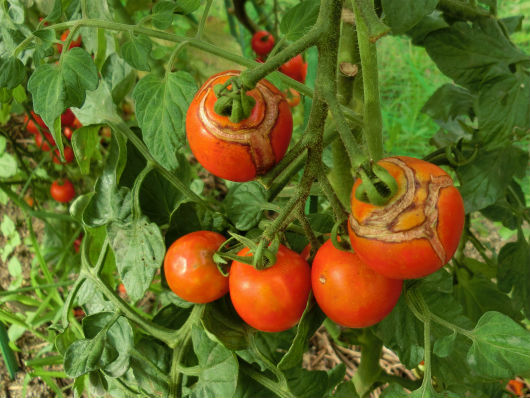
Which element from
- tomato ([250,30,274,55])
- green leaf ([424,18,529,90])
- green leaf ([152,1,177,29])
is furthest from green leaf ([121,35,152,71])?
tomato ([250,30,274,55])

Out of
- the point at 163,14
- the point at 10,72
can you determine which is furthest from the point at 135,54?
the point at 10,72

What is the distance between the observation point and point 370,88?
674mm

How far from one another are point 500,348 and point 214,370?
0.42m

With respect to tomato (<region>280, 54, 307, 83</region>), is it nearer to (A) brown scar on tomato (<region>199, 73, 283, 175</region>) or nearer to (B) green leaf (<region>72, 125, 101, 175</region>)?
(B) green leaf (<region>72, 125, 101, 175</region>)

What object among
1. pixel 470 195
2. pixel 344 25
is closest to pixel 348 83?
pixel 344 25

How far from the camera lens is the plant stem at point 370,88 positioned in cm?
62

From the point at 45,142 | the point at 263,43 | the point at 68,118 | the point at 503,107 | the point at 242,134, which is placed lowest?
the point at 45,142

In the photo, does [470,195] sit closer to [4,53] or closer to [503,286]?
[503,286]

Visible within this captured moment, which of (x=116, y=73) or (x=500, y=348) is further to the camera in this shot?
(x=116, y=73)

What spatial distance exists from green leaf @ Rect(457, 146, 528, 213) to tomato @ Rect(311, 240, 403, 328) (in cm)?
37

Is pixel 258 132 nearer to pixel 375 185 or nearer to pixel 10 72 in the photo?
pixel 375 185

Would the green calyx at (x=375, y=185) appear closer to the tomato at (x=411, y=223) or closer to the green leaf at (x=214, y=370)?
the tomato at (x=411, y=223)

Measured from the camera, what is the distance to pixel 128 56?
72 centimetres

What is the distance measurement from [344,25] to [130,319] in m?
0.62
